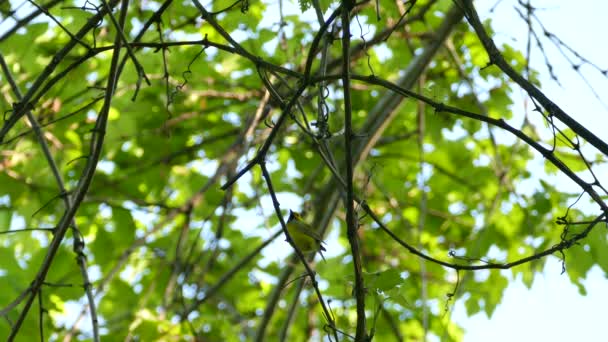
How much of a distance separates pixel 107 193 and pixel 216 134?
3.25ft

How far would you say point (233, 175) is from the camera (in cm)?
388

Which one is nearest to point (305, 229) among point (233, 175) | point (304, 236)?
point (304, 236)

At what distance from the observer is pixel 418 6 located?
4586mm

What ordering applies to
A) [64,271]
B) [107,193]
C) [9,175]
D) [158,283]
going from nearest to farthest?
1. [64,271]
2. [9,175]
3. [107,193]
4. [158,283]

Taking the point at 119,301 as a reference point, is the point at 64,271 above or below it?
below

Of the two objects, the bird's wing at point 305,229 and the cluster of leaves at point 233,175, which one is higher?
the cluster of leaves at point 233,175

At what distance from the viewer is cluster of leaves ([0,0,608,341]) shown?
3.57 meters

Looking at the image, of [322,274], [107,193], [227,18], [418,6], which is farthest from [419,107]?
[107,193]

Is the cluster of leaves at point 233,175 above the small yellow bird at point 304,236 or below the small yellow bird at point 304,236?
above

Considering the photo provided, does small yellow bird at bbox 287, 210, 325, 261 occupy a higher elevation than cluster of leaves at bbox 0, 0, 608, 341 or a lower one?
lower

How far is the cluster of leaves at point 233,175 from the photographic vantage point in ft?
11.7

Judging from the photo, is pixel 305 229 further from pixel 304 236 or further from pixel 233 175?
pixel 233 175

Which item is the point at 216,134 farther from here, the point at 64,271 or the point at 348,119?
the point at 348,119

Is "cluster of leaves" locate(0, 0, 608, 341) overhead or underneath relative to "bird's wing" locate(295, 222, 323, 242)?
overhead
